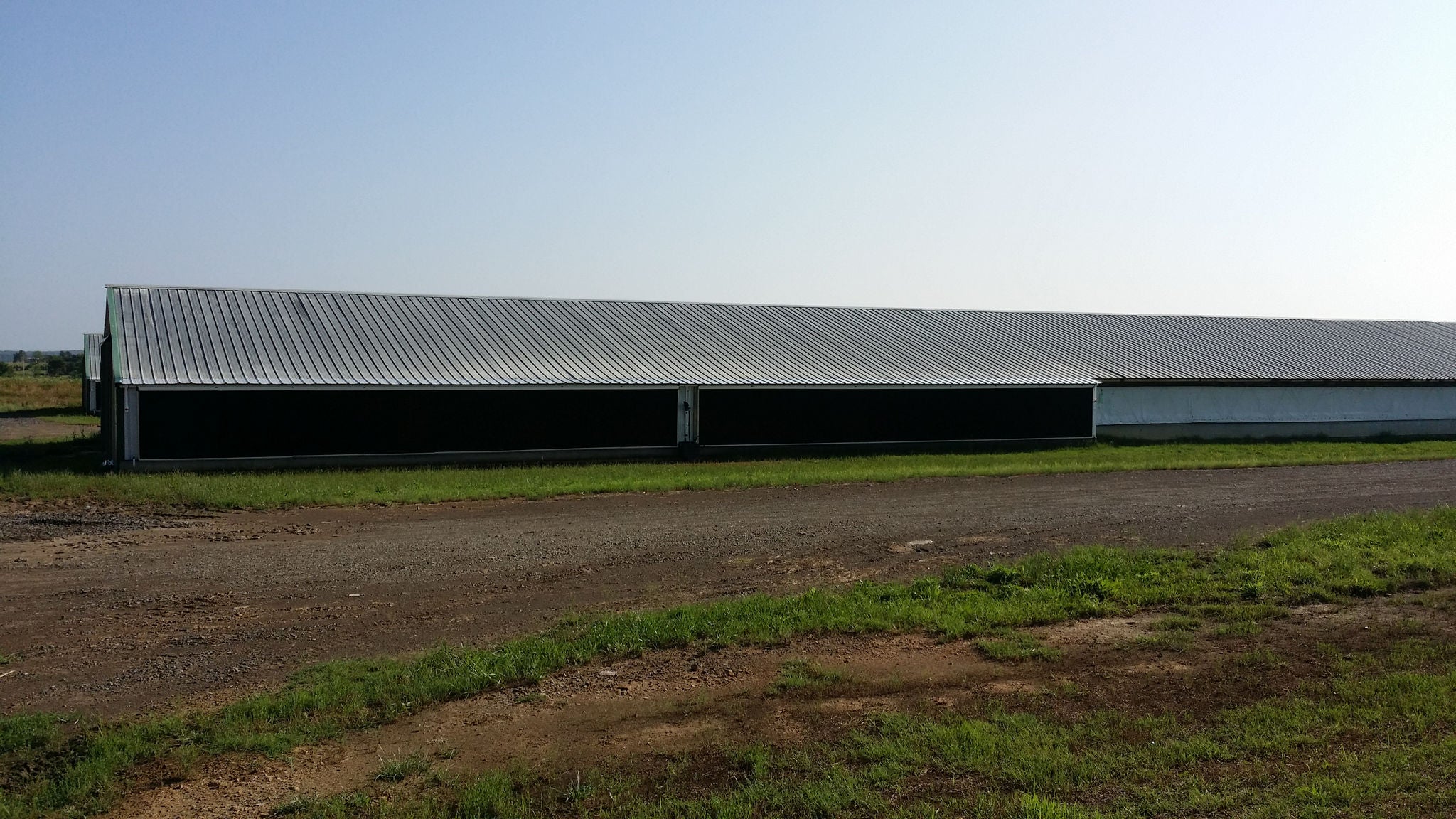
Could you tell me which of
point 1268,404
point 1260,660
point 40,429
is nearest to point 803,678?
point 1260,660

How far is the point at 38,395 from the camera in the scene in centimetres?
6581

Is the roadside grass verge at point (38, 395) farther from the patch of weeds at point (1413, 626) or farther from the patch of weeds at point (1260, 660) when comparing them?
the patch of weeds at point (1413, 626)

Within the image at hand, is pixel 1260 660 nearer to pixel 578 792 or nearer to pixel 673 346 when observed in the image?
pixel 578 792

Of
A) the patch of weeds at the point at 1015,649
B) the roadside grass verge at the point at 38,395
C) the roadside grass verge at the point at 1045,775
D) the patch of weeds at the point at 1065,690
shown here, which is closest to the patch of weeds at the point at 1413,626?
the roadside grass verge at the point at 1045,775

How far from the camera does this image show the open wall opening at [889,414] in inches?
1164

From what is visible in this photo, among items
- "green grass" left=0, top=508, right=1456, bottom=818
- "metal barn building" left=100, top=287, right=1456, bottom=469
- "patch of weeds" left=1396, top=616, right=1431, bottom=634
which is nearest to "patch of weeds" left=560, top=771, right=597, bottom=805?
"green grass" left=0, top=508, right=1456, bottom=818

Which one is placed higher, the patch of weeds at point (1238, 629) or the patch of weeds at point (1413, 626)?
the patch of weeds at point (1413, 626)

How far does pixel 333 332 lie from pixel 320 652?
2227 centimetres

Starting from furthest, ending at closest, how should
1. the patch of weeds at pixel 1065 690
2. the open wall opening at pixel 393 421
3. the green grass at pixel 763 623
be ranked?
the open wall opening at pixel 393 421 → the patch of weeds at pixel 1065 690 → the green grass at pixel 763 623

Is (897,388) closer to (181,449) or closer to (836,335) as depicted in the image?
(836,335)

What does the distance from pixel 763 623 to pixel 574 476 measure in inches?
551

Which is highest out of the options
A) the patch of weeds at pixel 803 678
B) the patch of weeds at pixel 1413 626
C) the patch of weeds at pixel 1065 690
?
the patch of weeds at pixel 1413 626

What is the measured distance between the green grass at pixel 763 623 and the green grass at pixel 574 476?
10.3 meters

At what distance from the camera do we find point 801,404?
30.2 meters
